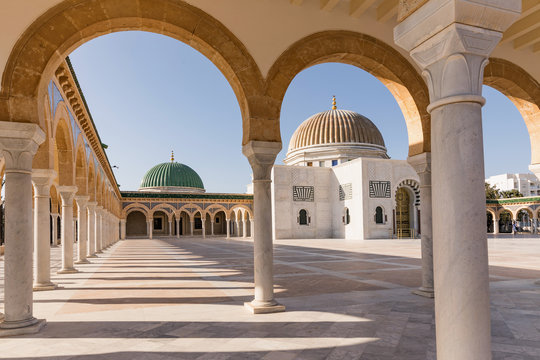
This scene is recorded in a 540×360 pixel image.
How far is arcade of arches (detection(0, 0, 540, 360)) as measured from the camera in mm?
2299

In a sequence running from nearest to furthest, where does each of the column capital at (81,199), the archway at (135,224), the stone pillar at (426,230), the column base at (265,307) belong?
the column base at (265,307), the stone pillar at (426,230), the column capital at (81,199), the archway at (135,224)

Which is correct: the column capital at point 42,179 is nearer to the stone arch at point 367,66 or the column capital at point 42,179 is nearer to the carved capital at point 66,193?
the carved capital at point 66,193

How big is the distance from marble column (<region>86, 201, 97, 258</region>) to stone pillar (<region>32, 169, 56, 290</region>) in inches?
265

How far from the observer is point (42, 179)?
783 cm

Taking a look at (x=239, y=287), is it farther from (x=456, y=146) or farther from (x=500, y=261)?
(x=500, y=261)

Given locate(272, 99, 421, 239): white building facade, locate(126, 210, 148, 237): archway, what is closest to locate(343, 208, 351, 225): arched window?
locate(272, 99, 421, 239): white building facade

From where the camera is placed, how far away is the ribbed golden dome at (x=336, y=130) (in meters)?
36.0

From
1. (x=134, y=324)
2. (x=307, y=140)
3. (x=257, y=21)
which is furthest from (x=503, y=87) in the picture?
(x=307, y=140)

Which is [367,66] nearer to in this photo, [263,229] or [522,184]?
[263,229]

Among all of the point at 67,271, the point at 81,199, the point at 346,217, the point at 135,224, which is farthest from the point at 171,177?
the point at 67,271

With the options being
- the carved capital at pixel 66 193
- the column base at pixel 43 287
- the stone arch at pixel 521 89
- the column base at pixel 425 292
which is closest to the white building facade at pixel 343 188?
the stone arch at pixel 521 89

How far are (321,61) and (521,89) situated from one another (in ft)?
12.6

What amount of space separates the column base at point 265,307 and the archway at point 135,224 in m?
37.8

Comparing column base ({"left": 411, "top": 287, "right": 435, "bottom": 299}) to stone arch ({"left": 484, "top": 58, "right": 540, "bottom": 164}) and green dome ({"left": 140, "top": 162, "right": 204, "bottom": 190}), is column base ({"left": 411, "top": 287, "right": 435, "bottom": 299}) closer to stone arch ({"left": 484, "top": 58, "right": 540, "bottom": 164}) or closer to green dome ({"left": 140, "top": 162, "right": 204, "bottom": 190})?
stone arch ({"left": 484, "top": 58, "right": 540, "bottom": 164})
